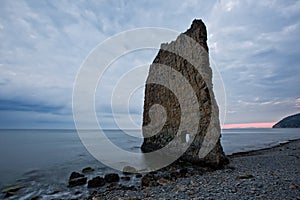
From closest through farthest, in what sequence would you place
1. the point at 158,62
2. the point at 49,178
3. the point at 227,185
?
the point at 227,185, the point at 49,178, the point at 158,62

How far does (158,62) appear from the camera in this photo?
2189cm

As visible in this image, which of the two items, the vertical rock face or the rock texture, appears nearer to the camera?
the vertical rock face

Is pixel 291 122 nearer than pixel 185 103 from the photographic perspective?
No

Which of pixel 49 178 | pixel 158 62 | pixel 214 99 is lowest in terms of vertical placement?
pixel 49 178

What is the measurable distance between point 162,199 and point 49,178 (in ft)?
30.4

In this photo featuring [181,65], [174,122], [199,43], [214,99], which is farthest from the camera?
[174,122]

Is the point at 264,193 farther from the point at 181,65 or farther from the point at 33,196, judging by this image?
the point at 181,65

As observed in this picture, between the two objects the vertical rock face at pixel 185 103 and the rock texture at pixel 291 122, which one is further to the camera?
the rock texture at pixel 291 122

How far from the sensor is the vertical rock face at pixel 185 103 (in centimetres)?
1334

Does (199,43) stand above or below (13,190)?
above

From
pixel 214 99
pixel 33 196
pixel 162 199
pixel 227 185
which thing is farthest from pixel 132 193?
pixel 214 99

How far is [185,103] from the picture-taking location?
54.5ft

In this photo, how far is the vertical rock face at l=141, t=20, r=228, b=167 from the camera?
13.3 meters

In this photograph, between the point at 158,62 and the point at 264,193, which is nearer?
the point at 264,193
